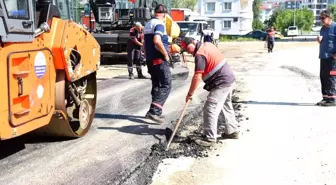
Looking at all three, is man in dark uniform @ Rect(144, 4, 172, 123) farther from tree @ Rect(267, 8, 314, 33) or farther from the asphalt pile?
tree @ Rect(267, 8, 314, 33)

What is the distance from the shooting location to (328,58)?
30.2ft

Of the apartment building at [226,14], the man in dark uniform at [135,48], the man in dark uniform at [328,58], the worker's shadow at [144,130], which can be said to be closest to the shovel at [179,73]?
the man in dark uniform at [135,48]

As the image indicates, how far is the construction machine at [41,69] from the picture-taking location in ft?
15.1

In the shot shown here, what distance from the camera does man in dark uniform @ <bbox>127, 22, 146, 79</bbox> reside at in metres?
14.0

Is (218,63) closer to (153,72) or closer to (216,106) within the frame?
(216,106)

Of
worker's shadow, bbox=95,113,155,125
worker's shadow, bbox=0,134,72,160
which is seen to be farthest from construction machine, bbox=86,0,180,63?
worker's shadow, bbox=0,134,72,160

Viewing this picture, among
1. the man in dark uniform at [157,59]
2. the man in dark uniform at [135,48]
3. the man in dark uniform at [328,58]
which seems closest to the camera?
the man in dark uniform at [157,59]

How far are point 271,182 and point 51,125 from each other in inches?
112

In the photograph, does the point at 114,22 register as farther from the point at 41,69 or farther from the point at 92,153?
the point at 41,69

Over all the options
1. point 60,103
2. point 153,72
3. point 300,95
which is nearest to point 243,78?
point 300,95

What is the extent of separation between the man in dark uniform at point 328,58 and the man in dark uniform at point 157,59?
3.23 m

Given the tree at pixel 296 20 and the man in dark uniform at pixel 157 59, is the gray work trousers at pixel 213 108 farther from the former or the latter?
the tree at pixel 296 20

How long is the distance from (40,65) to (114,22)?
50.3 ft

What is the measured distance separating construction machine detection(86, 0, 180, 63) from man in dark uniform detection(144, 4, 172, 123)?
10.7 meters
